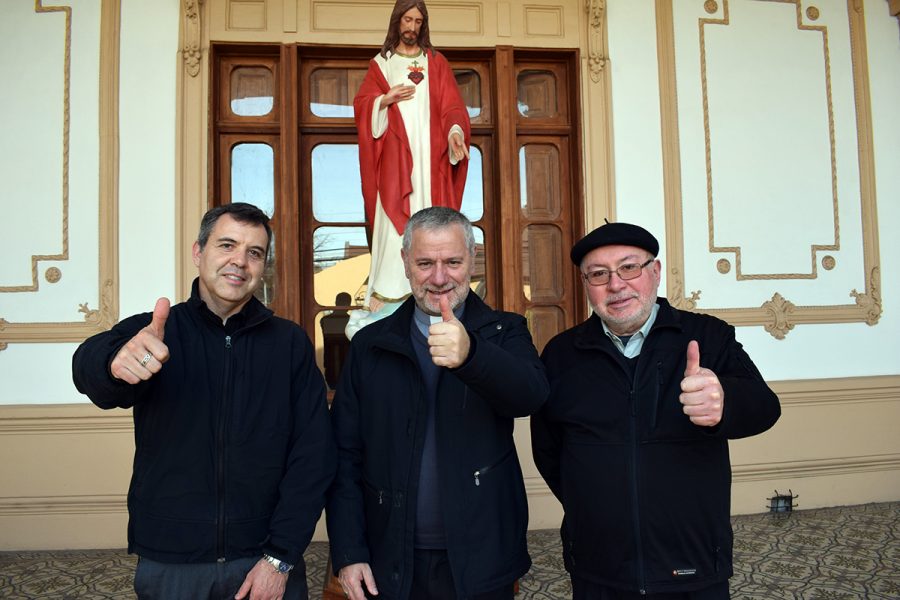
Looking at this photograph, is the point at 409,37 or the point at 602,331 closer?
the point at 602,331

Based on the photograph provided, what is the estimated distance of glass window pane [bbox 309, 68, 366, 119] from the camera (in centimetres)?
431

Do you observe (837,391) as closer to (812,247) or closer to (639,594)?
(812,247)

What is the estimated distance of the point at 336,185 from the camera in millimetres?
4348

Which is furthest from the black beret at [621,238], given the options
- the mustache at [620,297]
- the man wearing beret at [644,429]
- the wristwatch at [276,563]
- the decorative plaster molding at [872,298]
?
the decorative plaster molding at [872,298]

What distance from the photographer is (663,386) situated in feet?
5.08

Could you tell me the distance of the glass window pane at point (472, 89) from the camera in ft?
14.5

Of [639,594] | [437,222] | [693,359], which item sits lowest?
[639,594]

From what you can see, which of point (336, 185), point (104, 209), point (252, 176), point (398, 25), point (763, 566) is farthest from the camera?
point (336, 185)

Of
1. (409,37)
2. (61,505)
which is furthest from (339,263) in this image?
(61,505)

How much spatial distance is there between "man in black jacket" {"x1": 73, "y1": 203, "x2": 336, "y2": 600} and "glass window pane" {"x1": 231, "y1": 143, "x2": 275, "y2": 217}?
277cm

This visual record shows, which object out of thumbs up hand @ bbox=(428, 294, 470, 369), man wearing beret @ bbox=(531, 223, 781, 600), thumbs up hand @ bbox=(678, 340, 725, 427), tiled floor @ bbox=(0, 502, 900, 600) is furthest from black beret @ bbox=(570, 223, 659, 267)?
tiled floor @ bbox=(0, 502, 900, 600)

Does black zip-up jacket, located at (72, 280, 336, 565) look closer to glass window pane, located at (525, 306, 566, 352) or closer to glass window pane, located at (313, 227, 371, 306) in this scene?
glass window pane, located at (313, 227, 371, 306)

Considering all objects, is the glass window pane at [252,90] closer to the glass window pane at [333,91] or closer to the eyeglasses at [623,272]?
the glass window pane at [333,91]

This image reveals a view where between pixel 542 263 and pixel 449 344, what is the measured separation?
10.5 ft
